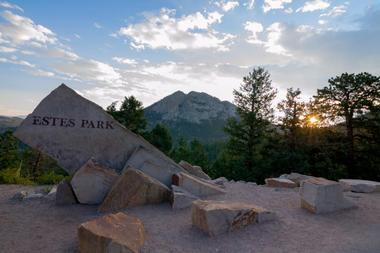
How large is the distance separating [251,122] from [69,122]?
1848cm

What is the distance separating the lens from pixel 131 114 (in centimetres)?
2878

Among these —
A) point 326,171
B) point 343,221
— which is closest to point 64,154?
point 343,221

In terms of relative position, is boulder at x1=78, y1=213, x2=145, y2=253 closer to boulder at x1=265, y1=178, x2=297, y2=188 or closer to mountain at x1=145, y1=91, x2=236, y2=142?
boulder at x1=265, y1=178, x2=297, y2=188

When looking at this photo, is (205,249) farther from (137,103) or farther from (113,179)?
(137,103)

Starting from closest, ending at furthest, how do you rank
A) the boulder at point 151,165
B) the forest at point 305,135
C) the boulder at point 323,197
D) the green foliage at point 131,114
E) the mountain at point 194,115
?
the boulder at point 323,197 → the boulder at point 151,165 → the forest at point 305,135 → the green foliage at point 131,114 → the mountain at point 194,115

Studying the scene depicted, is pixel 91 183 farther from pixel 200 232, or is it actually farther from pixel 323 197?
pixel 323 197

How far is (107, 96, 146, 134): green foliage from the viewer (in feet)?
94.2

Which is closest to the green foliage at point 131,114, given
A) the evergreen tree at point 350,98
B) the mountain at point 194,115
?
the evergreen tree at point 350,98

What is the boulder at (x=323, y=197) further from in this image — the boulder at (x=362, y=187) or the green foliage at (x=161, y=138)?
the green foliage at (x=161, y=138)

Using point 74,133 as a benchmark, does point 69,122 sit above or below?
above

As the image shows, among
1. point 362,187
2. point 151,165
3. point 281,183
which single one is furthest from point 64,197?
point 362,187

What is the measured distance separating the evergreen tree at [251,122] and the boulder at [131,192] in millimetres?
15888

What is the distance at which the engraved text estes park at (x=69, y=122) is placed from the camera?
8.70 metres

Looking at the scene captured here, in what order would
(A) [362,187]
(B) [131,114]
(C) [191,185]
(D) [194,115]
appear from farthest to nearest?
(D) [194,115] < (B) [131,114] < (A) [362,187] < (C) [191,185]
